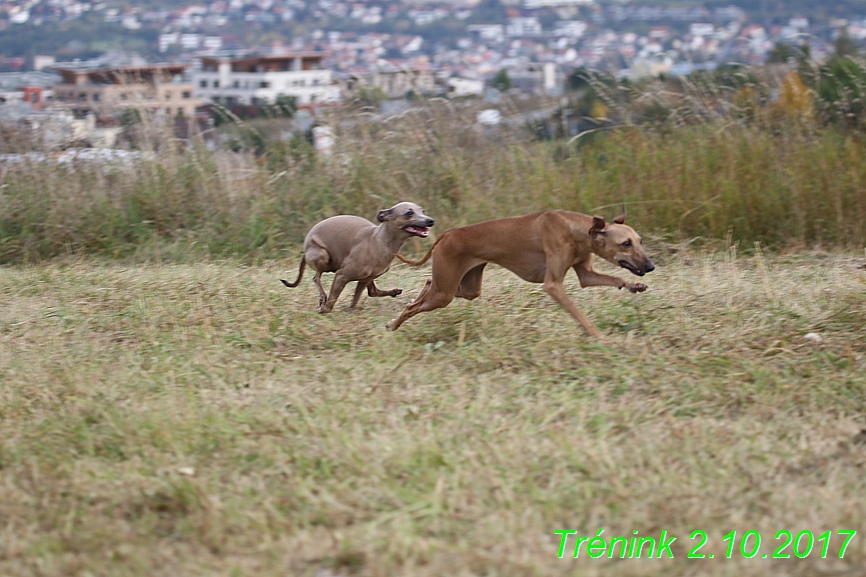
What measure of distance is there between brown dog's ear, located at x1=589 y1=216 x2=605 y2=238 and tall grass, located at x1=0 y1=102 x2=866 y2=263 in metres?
2.93

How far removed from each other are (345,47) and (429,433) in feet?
58.9

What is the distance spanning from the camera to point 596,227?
197 inches

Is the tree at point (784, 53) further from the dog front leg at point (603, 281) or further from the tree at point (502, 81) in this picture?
the dog front leg at point (603, 281)

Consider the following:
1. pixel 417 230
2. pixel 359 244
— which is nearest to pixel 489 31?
pixel 359 244

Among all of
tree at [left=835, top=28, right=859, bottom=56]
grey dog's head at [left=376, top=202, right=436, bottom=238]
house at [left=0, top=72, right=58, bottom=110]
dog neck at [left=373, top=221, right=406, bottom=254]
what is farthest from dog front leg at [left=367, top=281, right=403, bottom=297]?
tree at [left=835, top=28, right=859, bottom=56]

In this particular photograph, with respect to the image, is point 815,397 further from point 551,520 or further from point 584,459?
point 551,520

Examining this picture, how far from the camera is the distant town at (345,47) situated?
10.1 metres

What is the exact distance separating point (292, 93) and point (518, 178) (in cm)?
347

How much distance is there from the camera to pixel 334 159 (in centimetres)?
915

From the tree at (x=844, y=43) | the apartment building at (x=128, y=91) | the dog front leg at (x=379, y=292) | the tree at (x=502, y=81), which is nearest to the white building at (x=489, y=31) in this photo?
the tree at (x=844, y=43)

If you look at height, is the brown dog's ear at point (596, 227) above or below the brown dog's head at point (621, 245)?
above

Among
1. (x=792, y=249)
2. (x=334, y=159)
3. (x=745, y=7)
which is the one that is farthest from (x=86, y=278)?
(x=745, y=7)

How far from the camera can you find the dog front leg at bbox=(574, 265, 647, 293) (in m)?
5.06

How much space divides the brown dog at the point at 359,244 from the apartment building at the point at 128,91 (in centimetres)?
434
